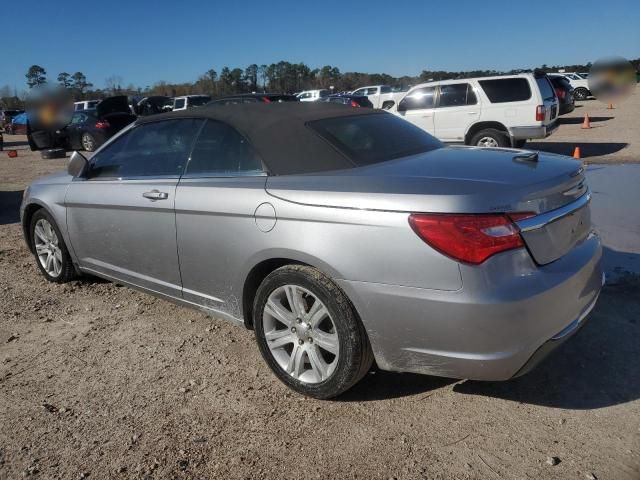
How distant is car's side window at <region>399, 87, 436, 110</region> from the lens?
1271cm

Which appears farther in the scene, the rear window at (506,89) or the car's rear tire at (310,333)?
Answer: the rear window at (506,89)

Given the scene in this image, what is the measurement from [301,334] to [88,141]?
1746cm

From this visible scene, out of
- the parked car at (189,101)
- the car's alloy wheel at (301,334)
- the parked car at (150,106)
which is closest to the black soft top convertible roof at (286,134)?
the car's alloy wheel at (301,334)

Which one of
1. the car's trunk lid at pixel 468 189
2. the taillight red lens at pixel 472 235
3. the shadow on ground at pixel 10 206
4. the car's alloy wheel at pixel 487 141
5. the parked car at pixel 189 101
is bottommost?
the shadow on ground at pixel 10 206

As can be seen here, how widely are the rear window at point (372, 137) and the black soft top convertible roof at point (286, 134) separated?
7 centimetres

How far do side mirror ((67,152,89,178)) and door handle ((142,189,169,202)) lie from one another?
101cm

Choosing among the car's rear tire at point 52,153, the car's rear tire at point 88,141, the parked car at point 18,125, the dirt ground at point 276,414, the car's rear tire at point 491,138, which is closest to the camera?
the dirt ground at point 276,414

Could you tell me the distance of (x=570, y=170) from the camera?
9.59 ft

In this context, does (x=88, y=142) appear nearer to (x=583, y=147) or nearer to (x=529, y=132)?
(x=529, y=132)

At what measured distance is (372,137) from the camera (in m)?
3.51

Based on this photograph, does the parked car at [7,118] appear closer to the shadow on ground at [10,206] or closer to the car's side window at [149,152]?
the shadow on ground at [10,206]

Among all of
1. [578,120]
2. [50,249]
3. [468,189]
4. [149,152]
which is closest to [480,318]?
[468,189]

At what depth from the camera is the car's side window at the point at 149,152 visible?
12.4ft

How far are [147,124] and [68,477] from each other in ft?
8.44
